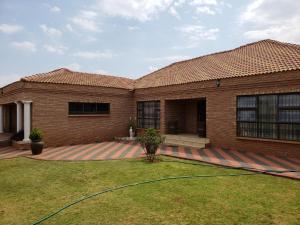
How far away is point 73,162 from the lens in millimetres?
11828

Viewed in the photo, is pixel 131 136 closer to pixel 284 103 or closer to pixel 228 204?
pixel 284 103

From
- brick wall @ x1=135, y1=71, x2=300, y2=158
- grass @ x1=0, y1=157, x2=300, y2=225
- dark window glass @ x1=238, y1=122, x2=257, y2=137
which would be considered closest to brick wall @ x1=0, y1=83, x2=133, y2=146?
brick wall @ x1=135, y1=71, x2=300, y2=158

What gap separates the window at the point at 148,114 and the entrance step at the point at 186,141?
2.17m

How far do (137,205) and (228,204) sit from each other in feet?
7.67

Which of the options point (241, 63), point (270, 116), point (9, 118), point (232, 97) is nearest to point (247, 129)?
point (270, 116)

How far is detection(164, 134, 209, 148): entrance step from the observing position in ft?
51.2

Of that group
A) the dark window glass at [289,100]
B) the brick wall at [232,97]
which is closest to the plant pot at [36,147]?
the brick wall at [232,97]

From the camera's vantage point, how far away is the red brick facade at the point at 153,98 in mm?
12922

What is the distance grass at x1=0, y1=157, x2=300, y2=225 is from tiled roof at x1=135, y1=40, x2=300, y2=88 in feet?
23.4

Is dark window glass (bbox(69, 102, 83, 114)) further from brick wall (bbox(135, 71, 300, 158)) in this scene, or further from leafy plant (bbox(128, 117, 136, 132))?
brick wall (bbox(135, 71, 300, 158))

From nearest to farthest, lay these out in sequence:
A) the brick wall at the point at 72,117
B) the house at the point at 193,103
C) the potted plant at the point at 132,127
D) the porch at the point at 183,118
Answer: the house at the point at 193,103 < the brick wall at the point at 72,117 < the porch at the point at 183,118 < the potted plant at the point at 132,127

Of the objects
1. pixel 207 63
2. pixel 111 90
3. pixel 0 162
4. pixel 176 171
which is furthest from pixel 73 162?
pixel 207 63

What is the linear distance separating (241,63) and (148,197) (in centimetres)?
1277

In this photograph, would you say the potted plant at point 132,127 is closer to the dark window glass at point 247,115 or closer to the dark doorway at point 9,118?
the dark window glass at point 247,115
